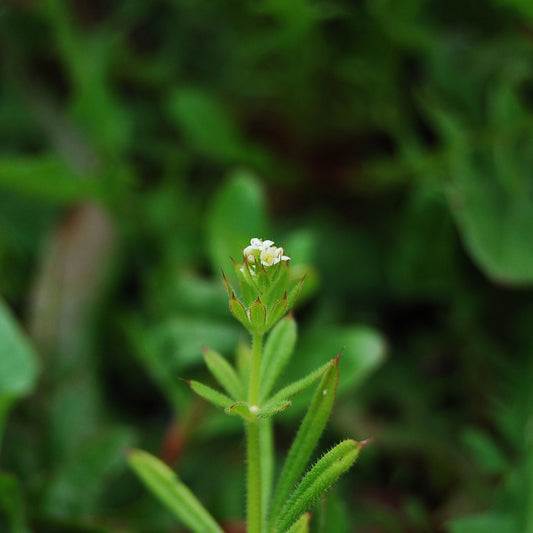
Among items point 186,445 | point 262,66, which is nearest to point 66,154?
point 262,66

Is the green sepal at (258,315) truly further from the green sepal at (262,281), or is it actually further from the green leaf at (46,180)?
the green leaf at (46,180)

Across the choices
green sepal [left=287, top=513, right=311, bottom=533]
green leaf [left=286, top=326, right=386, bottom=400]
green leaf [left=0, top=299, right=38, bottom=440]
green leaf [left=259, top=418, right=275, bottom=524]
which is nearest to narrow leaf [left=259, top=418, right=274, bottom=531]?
green leaf [left=259, top=418, right=275, bottom=524]

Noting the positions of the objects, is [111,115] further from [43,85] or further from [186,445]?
[186,445]

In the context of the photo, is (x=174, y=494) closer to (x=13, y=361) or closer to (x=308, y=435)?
(x=308, y=435)

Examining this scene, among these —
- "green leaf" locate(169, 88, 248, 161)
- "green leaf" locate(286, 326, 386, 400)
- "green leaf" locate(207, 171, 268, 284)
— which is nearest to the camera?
"green leaf" locate(286, 326, 386, 400)

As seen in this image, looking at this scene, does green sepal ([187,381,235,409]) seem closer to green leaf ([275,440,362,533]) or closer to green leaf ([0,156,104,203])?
green leaf ([275,440,362,533])

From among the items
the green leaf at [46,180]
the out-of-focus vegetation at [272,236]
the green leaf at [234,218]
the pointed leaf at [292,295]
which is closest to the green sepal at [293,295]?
the pointed leaf at [292,295]
